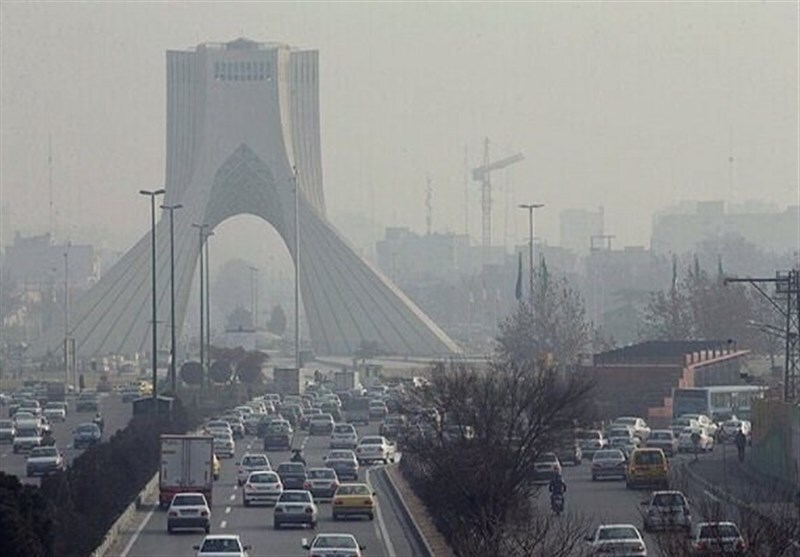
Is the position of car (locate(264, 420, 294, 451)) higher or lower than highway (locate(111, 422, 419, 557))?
higher

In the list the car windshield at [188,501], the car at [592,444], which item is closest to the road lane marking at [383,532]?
the car windshield at [188,501]

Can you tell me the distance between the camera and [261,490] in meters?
35.1

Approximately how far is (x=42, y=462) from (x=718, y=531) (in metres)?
23.9

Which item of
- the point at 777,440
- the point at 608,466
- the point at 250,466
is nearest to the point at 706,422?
the point at 608,466

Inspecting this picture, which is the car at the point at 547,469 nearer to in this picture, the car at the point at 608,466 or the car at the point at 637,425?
the car at the point at 608,466

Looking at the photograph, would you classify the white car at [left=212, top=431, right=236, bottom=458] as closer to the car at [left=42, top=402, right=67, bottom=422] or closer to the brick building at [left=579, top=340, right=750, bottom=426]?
the brick building at [left=579, top=340, right=750, bottom=426]

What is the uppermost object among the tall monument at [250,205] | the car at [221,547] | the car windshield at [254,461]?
the tall monument at [250,205]

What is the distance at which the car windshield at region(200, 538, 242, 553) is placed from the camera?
25734 millimetres

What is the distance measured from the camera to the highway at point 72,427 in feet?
139

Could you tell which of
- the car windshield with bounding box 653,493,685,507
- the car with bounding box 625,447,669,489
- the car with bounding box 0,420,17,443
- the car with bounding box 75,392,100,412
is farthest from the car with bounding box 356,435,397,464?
the car windshield with bounding box 653,493,685,507

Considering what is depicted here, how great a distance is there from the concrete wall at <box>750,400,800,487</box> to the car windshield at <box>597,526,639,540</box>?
27.0 feet

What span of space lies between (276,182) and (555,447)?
68.6 m

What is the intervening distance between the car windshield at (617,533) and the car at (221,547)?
3.72 m

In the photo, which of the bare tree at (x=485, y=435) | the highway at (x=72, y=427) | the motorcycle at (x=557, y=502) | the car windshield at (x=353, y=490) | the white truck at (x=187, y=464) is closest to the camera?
the bare tree at (x=485, y=435)
